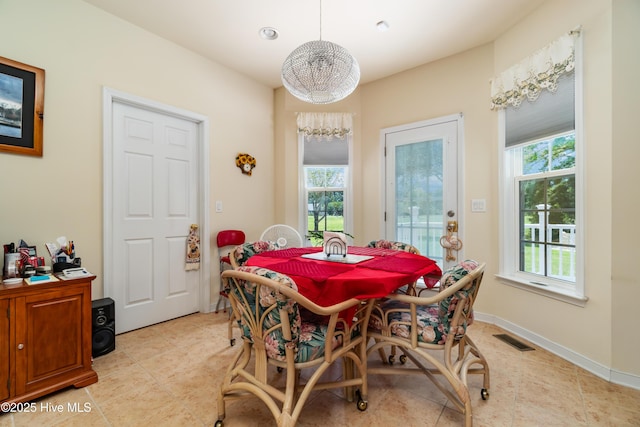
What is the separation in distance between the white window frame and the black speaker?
214 cm

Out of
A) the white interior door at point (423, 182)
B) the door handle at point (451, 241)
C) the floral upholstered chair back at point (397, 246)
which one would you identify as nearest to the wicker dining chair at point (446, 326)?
the floral upholstered chair back at point (397, 246)

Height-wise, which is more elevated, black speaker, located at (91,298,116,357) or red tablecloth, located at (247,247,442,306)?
red tablecloth, located at (247,247,442,306)

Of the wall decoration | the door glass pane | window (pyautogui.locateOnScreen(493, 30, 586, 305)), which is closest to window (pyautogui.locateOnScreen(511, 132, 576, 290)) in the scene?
window (pyautogui.locateOnScreen(493, 30, 586, 305))

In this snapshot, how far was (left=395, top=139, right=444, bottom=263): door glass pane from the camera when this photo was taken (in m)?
3.16

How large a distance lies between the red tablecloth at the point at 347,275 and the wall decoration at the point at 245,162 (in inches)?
70.9

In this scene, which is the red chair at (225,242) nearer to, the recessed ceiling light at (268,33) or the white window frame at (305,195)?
the white window frame at (305,195)

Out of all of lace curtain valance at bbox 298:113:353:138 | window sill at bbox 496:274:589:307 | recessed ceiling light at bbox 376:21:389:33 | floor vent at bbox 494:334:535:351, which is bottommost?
floor vent at bbox 494:334:535:351

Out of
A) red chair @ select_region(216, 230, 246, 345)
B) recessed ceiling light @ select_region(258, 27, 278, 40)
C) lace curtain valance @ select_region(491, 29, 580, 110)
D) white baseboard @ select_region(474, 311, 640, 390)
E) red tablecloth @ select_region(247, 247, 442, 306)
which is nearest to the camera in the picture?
red tablecloth @ select_region(247, 247, 442, 306)

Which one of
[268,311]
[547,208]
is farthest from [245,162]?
[547,208]

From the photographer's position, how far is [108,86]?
2.41 m

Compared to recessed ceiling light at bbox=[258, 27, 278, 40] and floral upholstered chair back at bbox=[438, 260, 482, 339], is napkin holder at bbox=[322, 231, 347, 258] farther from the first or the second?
recessed ceiling light at bbox=[258, 27, 278, 40]

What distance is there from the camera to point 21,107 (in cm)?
198

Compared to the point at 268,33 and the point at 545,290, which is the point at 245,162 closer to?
the point at 268,33

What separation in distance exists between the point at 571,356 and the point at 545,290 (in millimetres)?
473
